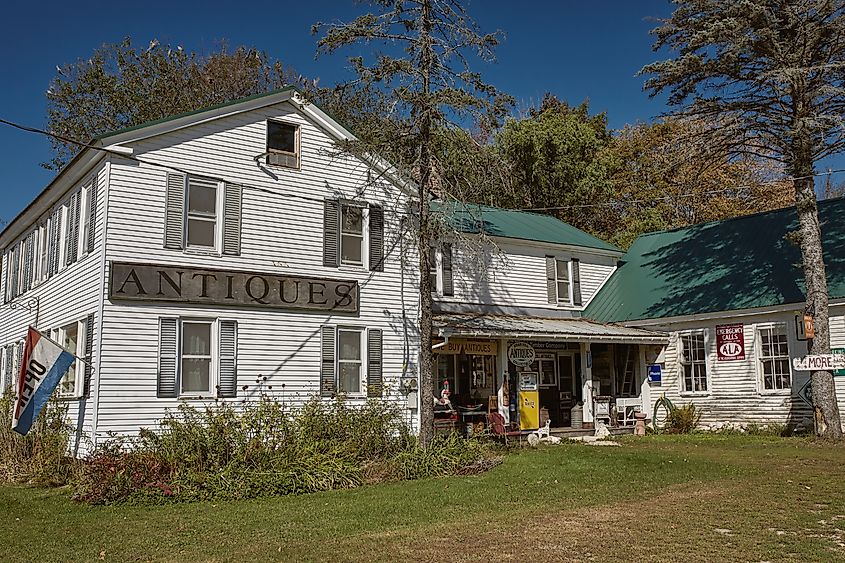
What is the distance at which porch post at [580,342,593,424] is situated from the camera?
2377cm

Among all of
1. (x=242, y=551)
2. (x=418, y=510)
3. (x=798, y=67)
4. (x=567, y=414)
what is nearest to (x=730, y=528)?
(x=418, y=510)

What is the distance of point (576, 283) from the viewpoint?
88.8 ft

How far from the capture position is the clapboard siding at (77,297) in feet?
51.5

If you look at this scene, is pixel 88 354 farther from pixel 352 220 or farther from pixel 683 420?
pixel 683 420

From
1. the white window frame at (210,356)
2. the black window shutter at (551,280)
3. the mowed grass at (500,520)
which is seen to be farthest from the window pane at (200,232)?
the black window shutter at (551,280)

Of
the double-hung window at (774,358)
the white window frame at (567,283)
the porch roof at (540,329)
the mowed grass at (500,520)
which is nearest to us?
the mowed grass at (500,520)

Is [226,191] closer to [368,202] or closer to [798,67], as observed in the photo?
[368,202]

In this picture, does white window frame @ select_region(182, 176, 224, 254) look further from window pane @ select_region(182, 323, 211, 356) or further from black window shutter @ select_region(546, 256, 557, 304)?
black window shutter @ select_region(546, 256, 557, 304)

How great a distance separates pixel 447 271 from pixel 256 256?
7.59 metres

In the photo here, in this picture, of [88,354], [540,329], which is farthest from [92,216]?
[540,329]

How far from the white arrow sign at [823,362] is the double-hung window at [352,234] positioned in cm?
1095

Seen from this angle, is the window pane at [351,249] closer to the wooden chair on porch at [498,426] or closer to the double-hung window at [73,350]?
the wooden chair on porch at [498,426]

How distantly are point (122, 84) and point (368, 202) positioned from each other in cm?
2008

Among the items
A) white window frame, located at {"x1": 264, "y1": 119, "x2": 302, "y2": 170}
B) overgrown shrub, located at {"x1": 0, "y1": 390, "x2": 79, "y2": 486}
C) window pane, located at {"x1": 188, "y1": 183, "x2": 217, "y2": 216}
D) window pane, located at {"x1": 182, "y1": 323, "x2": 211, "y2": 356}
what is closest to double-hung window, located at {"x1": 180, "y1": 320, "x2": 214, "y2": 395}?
window pane, located at {"x1": 182, "y1": 323, "x2": 211, "y2": 356}
